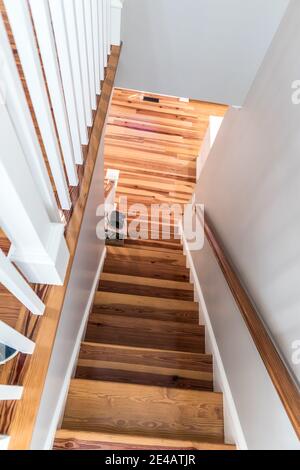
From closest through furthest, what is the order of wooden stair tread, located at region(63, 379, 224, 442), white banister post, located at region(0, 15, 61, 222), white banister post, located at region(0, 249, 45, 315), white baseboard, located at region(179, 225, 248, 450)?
white banister post, located at region(0, 15, 61, 222) → white banister post, located at region(0, 249, 45, 315) → white baseboard, located at region(179, 225, 248, 450) → wooden stair tread, located at region(63, 379, 224, 442)

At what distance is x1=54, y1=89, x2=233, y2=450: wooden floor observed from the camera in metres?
1.76

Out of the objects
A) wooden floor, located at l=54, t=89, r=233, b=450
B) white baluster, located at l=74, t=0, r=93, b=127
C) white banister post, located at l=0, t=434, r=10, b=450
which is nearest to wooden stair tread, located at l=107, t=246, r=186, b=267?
wooden floor, located at l=54, t=89, r=233, b=450

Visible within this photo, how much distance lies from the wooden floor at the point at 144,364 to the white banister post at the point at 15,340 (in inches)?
39.5

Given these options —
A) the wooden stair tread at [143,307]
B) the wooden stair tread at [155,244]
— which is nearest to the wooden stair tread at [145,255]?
the wooden stair tread at [155,244]

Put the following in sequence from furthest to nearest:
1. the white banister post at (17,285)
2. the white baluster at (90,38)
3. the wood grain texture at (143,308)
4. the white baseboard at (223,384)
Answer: the wood grain texture at (143,308) → the white baseboard at (223,384) → the white baluster at (90,38) → the white banister post at (17,285)

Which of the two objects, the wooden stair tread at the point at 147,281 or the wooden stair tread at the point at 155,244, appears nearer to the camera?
the wooden stair tread at the point at 147,281

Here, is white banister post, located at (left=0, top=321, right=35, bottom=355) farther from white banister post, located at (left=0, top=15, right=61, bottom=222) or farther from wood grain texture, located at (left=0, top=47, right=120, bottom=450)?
white banister post, located at (left=0, top=15, right=61, bottom=222)

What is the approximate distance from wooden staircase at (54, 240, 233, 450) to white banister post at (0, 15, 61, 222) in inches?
56.1

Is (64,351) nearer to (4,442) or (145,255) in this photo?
(4,442)

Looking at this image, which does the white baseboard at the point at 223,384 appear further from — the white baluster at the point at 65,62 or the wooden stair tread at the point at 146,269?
the white baluster at the point at 65,62

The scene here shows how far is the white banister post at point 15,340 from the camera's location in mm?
724

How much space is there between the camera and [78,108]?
107cm

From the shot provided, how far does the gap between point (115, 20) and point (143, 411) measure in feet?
7.95

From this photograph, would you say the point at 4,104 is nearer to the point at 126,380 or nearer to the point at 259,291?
the point at 259,291
